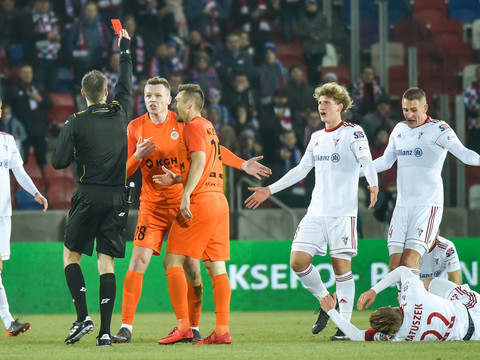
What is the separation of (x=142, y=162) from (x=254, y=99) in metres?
7.78

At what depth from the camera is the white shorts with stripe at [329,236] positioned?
27.2 ft

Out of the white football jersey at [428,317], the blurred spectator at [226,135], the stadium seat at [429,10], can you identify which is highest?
the stadium seat at [429,10]

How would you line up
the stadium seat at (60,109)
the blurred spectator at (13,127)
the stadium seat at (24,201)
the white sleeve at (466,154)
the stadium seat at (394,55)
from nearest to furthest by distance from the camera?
the white sleeve at (466,154)
the stadium seat at (24,201)
the blurred spectator at (13,127)
the stadium seat at (60,109)
the stadium seat at (394,55)

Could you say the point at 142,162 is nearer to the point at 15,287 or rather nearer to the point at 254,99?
the point at 15,287

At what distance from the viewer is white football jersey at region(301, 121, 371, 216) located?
8305 millimetres

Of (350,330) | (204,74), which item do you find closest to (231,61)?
(204,74)

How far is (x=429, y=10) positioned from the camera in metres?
17.6

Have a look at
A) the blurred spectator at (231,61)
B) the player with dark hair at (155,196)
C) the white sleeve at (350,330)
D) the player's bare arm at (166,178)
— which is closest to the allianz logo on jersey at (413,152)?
the player with dark hair at (155,196)

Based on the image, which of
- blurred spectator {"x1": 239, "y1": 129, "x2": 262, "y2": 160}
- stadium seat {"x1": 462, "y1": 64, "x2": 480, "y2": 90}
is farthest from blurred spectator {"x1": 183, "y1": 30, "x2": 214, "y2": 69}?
stadium seat {"x1": 462, "y1": 64, "x2": 480, "y2": 90}

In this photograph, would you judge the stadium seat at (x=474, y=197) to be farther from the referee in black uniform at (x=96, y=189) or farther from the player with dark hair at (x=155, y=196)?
the referee in black uniform at (x=96, y=189)

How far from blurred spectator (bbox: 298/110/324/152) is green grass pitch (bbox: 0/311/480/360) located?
5.16m

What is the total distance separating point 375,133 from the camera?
1445 cm

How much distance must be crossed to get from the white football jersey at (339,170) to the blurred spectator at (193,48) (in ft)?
27.6

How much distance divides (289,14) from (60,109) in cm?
522
